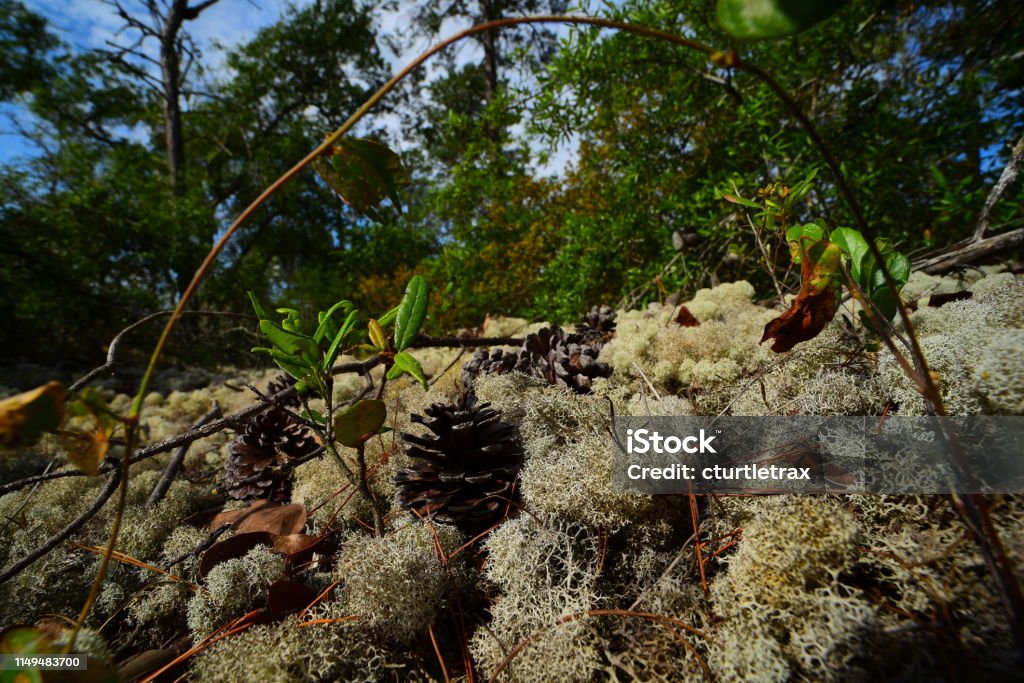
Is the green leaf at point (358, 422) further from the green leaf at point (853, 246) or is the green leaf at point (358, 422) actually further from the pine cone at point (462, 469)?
the green leaf at point (853, 246)

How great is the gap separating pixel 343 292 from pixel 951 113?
3.79 metres

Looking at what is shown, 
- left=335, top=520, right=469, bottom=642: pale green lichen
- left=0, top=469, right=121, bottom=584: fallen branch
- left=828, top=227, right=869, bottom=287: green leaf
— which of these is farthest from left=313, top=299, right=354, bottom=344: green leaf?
left=828, top=227, right=869, bottom=287: green leaf

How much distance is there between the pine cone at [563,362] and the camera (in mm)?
953

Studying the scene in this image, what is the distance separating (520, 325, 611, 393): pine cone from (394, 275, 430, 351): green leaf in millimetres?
355

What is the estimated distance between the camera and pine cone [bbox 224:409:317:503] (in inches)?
33.4

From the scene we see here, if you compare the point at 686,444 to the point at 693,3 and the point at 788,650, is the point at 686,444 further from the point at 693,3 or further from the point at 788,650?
the point at 693,3

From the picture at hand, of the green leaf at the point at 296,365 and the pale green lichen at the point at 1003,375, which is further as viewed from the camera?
the green leaf at the point at 296,365

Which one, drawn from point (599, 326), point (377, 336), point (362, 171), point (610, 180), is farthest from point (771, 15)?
point (610, 180)

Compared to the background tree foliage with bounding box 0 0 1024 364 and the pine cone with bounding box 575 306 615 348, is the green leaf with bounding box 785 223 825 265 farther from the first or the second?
the pine cone with bounding box 575 306 615 348

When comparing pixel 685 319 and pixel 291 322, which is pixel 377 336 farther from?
pixel 685 319

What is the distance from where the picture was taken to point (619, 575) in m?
0.50

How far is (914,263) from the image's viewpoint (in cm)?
104

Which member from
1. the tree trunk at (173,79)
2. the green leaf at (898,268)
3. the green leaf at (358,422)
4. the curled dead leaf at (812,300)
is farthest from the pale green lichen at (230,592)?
the tree trunk at (173,79)

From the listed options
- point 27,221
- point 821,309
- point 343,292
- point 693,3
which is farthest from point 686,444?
point 27,221
